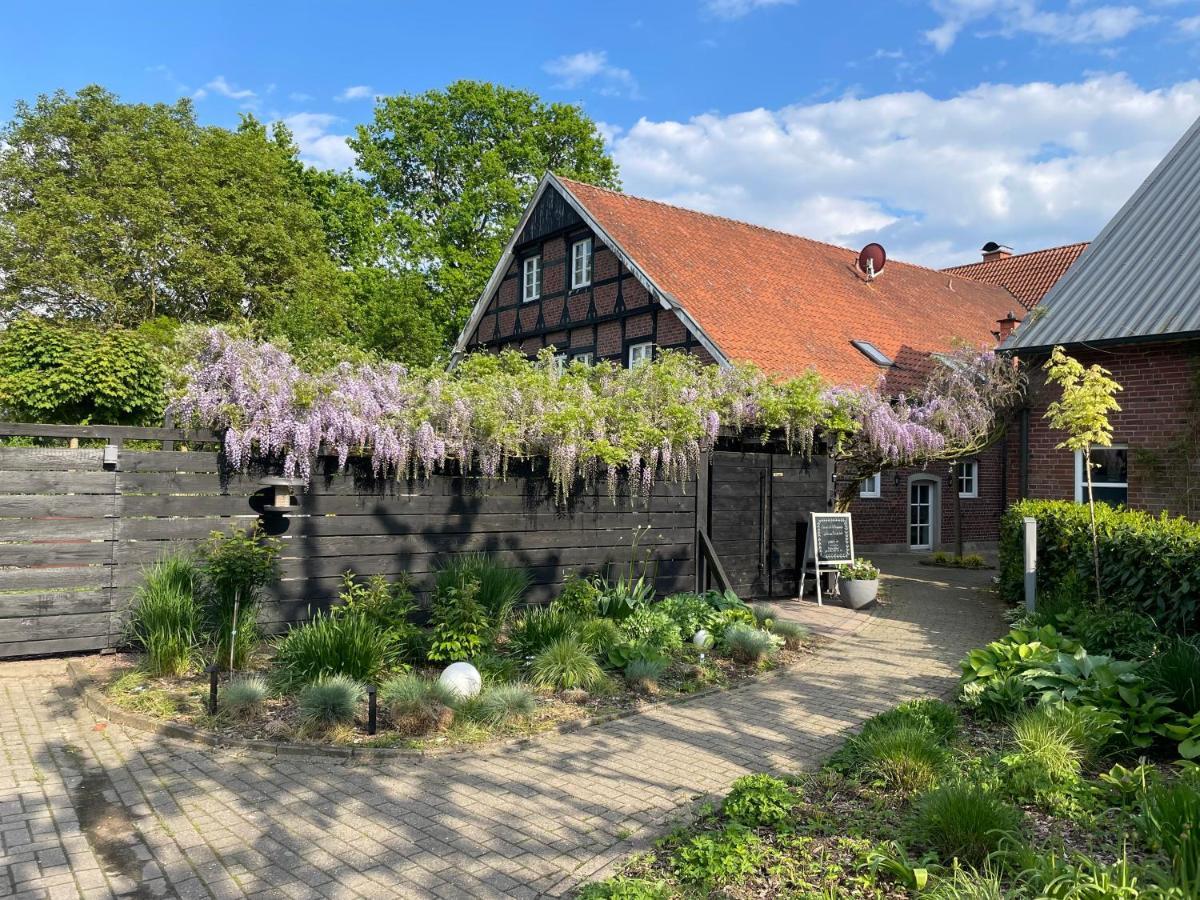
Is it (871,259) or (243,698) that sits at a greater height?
(871,259)

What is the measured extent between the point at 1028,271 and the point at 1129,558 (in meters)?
23.4

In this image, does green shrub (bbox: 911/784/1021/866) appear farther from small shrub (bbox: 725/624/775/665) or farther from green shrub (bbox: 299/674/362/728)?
small shrub (bbox: 725/624/775/665)

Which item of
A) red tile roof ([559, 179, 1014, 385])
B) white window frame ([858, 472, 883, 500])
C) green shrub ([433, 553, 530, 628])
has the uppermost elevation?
red tile roof ([559, 179, 1014, 385])

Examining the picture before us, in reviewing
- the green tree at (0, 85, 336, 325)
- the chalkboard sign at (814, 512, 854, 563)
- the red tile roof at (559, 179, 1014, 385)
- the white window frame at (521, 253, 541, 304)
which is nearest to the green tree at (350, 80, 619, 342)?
the green tree at (0, 85, 336, 325)

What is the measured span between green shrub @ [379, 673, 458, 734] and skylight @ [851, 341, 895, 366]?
14.5 m

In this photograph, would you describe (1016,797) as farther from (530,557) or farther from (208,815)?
(530,557)

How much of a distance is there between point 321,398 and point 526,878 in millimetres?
4888

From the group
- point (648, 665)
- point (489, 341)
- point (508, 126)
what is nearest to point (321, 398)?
point (648, 665)

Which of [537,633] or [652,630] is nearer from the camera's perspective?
[537,633]

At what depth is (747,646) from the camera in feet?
22.9

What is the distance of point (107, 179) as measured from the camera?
2383 centimetres

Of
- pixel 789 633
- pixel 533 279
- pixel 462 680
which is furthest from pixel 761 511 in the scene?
pixel 533 279

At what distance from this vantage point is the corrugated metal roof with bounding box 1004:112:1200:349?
422 inches

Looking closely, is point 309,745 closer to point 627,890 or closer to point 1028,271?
point 627,890
